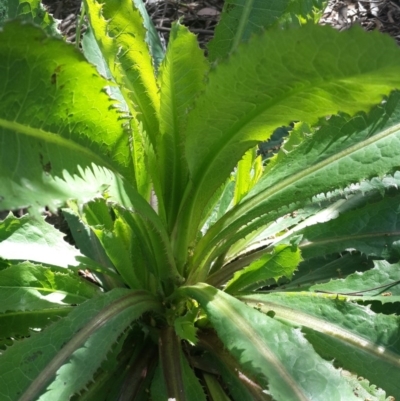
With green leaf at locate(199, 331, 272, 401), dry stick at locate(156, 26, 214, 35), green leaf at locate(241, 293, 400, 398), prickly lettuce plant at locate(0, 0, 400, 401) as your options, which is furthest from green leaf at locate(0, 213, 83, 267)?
dry stick at locate(156, 26, 214, 35)

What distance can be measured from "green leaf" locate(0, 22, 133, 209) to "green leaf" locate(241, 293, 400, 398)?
43 centimetres

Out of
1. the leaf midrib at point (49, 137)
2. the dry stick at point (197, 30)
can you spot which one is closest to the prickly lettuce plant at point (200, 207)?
the leaf midrib at point (49, 137)

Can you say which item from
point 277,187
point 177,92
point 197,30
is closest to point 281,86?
point 177,92

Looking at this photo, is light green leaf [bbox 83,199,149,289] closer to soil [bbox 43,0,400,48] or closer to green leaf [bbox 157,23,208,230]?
green leaf [bbox 157,23,208,230]

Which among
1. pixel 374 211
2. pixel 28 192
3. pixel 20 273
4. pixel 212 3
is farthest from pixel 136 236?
pixel 212 3

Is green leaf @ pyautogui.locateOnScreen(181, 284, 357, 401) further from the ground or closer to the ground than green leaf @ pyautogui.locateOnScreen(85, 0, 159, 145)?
closer to the ground

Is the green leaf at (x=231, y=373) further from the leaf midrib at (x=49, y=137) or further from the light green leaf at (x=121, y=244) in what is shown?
the leaf midrib at (x=49, y=137)

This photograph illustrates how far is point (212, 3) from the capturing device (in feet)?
6.66

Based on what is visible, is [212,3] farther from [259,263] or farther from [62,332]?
[62,332]

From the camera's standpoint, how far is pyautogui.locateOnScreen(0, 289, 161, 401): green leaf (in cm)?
81

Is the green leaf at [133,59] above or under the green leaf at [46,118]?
above

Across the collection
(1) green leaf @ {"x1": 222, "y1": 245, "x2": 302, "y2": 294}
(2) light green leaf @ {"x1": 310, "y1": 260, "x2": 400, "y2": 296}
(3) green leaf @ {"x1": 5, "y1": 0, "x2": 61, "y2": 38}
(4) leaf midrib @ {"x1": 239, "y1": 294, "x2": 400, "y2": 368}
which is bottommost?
(4) leaf midrib @ {"x1": 239, "y1": 294, "x2": 400, "y2": 368}

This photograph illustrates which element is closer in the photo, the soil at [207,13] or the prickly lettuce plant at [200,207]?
the prickly lettuce plant at [200,207]

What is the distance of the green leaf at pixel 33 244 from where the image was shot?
107cm
